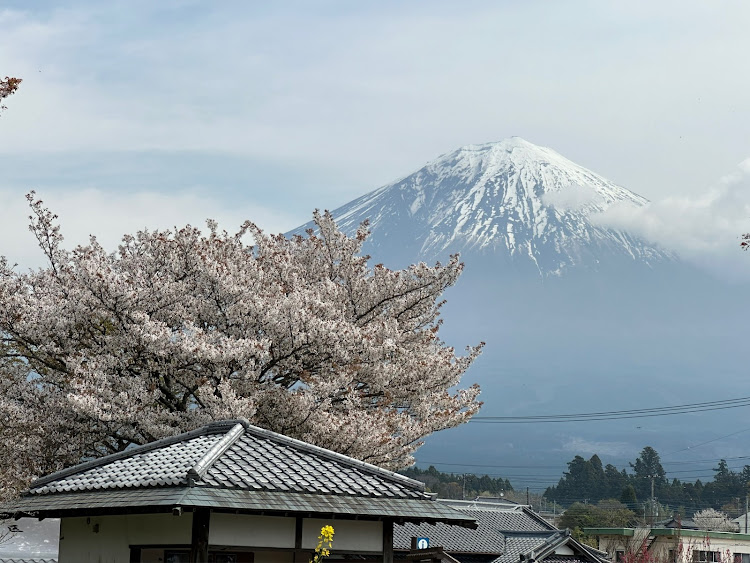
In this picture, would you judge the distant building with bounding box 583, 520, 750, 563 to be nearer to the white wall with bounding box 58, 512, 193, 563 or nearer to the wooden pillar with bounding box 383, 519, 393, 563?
the wooden pillar with bounding box 383, 519, 393, 563

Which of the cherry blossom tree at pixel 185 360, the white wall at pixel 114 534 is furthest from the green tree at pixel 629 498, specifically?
the white wall at pixel 114 534

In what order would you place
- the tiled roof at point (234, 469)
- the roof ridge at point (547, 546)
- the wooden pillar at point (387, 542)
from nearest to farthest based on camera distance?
the tiled roof at point (234, 469) < the wooden pillar at point (387, 542) < the roof ridge at point (547, 546)

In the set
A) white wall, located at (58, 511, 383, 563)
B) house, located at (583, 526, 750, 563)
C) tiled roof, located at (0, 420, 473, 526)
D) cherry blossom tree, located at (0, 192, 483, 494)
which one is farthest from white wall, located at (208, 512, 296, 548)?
house, located at (583, 526, 750, 563)

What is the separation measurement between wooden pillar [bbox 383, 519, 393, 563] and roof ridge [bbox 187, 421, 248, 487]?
2.58 metres

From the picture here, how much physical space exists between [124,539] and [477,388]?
15374 mm

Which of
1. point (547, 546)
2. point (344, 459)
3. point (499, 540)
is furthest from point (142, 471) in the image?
point (499, 540)

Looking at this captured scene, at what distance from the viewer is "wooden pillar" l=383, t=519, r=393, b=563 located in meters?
14.3

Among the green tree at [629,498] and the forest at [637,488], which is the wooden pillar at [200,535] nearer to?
the green tree at [629,498]

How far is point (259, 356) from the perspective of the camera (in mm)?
22188

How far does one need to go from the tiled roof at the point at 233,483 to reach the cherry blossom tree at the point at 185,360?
5142 millimetres

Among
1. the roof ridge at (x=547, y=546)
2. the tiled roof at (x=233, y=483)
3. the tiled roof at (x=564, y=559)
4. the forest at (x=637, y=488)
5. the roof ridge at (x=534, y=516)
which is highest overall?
the forest at (x=637, y=488)

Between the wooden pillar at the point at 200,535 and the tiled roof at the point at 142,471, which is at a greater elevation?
the tiled roof at the point at 142,471

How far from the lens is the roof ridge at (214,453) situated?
12.6 metres

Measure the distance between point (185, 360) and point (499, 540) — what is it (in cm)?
2316
